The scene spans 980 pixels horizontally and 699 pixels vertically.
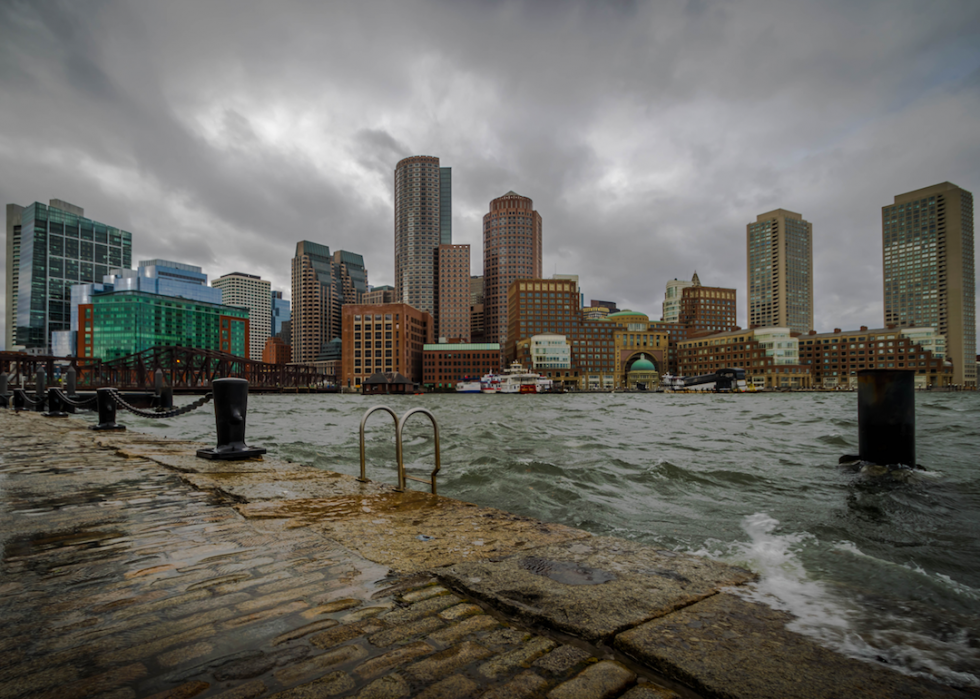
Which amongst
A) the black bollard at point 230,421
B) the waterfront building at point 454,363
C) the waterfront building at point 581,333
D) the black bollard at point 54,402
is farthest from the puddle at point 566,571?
the waterfront building at point 581,333

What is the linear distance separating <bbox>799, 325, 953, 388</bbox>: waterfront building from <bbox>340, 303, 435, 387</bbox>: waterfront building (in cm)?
11635

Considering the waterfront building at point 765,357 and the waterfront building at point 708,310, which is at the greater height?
the waterfront building at point 708,310

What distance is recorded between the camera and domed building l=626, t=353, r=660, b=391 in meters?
138

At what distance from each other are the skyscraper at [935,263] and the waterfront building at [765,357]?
8627 cm

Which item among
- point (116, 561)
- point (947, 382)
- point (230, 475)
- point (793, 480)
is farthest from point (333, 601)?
point (947, 382)

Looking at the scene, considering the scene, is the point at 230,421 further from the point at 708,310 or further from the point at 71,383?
the point at 708,310

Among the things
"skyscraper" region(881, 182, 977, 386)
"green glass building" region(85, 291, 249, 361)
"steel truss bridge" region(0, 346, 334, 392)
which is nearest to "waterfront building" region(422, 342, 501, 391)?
"steel truss bridge" region(0, 346, 334, 392)

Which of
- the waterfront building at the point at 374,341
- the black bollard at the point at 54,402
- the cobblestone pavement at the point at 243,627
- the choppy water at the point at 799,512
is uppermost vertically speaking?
the waterfront building at the point at 374,341

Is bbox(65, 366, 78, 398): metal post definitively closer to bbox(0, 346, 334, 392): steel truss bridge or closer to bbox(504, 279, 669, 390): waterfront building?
bbox(0, 346, 334, 392): steel truss bridge

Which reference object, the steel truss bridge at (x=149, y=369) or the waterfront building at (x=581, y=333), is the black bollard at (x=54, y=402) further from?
the waterfront building at (x=581, y=333)

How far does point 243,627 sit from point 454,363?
143388 mm

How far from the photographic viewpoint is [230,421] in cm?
784

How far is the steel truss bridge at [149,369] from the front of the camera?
73375 millimetres

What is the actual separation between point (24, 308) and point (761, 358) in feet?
896
